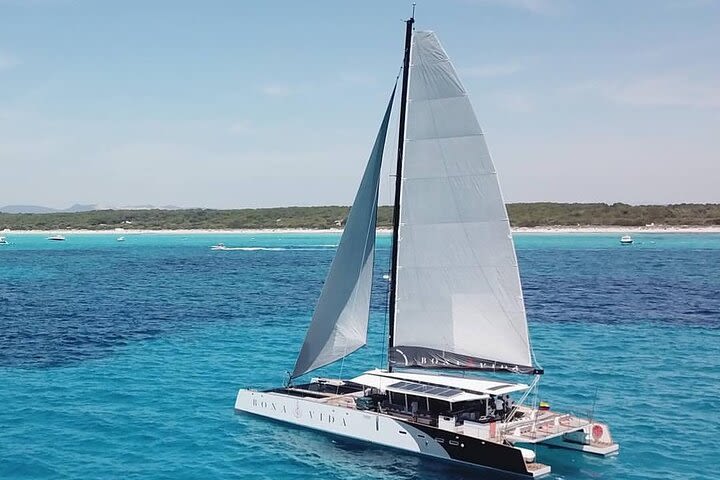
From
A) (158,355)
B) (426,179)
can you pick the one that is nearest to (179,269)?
(158,355)

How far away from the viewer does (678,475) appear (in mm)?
27156

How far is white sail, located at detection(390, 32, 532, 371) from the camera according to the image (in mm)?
28797

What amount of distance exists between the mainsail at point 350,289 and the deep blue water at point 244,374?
3.84 meters

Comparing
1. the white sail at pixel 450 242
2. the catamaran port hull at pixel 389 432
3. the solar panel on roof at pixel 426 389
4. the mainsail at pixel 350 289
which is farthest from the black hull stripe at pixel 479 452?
the mainsail at pixel 350 289

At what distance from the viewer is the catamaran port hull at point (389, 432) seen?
87.8 feet

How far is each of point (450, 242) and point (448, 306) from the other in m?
2.64

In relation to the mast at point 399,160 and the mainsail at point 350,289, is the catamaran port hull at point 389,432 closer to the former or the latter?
the mainsail at point 350,289

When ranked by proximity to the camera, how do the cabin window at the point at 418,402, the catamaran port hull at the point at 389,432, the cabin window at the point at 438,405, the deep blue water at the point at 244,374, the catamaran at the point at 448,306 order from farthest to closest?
the cabin window at the point at 418,402
the cabin window at the point at 438,405
the deep blue water at the point at 244,374
the catamaran at the point at 448,306
the catamaran port hull at the point at 389,432

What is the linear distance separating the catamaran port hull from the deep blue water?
546 millimetres

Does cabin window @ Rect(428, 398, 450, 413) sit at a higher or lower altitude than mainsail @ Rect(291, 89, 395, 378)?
lower

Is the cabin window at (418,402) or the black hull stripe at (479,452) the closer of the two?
the black hull stripe at (479,452)

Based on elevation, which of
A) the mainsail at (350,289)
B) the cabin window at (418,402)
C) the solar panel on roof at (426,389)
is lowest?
the cabin window at (418,402)

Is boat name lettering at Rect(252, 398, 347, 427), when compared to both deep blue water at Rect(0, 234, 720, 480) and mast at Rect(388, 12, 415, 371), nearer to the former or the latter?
deep blue water at Rect(0, 234, 720, 480)

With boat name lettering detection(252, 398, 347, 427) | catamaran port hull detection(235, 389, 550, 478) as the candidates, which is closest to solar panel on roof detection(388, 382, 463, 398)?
catamaran port hull detection(235, 389, 550, 478)
